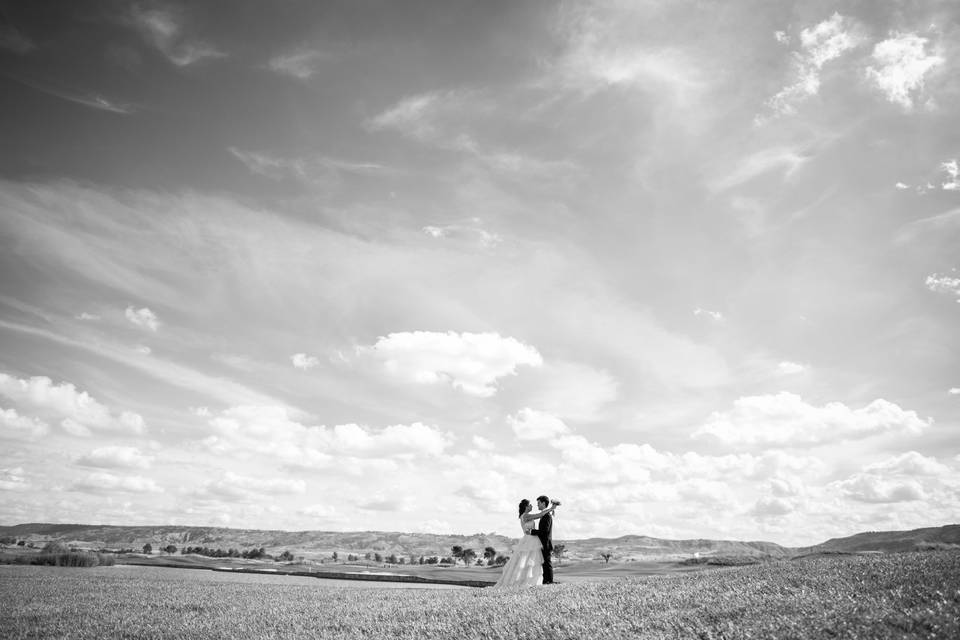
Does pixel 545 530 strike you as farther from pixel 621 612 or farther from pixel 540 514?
Result: pixel 621 612

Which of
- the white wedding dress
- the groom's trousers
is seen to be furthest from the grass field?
the groom's trousers

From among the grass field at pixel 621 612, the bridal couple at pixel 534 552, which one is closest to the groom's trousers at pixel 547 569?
the bridal couple at pixel 534 552

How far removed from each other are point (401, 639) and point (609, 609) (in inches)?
134

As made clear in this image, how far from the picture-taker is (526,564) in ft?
62.2

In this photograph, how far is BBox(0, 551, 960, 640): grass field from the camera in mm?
6227

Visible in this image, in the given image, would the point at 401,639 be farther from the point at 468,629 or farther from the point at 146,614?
the point at 146,614

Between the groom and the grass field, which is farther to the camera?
the groom

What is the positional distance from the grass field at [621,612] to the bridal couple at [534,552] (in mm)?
7052

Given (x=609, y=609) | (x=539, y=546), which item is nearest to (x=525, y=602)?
(x=609, y=609)

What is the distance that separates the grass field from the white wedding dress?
6.96 metres

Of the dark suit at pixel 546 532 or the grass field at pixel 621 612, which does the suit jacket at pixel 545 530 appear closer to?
the dark suit at pixel 546 532

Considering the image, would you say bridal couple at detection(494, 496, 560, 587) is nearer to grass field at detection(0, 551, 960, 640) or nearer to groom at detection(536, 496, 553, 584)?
groom at detection(536, 496, 553, 584)

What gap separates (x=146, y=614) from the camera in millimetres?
11773

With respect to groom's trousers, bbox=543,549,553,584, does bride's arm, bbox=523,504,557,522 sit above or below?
Answer: above
